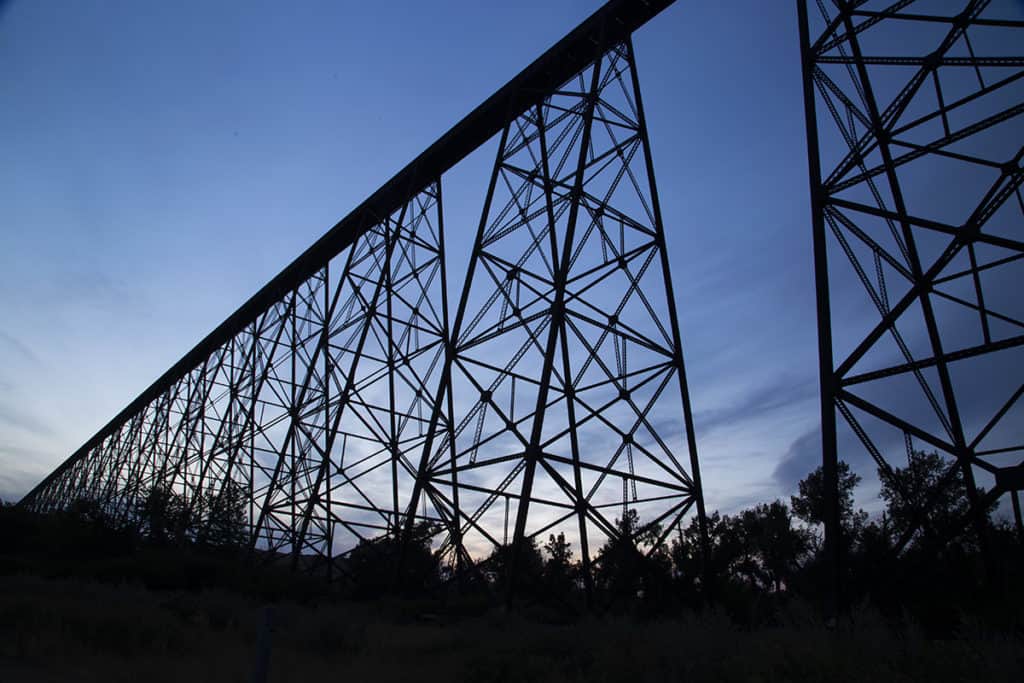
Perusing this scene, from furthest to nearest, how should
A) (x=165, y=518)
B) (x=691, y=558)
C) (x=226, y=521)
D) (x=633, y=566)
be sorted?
(x=165, y=518), (x=226, y=521), (x=691, y=558), (x=633, y=566)

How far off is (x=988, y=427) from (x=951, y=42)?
3.73 meters

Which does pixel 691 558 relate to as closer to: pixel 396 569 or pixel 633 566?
pixel 633 566

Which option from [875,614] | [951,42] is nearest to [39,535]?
[875,614]

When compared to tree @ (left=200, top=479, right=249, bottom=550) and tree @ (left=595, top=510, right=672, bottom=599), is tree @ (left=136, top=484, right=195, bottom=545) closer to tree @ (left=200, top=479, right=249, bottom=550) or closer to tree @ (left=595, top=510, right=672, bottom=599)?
tree @ (left=200, top=479, right=249, bottom=550)

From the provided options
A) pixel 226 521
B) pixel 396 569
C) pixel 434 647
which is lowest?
pixel 434 647

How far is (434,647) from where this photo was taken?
661 cm

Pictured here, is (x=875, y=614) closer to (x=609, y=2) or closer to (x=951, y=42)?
(x=951, y=42)

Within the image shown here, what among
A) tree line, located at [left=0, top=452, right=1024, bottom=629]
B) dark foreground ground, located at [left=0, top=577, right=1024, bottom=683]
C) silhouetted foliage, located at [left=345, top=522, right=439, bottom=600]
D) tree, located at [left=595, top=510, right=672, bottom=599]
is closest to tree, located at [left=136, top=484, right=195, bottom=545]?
tree line, located at [left=0, top=452, right=1024, bottom=629]

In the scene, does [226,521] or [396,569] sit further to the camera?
A: [226,521]

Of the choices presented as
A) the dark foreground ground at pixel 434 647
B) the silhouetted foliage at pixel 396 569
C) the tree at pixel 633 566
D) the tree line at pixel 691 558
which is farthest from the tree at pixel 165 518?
the tree at pixel 633 566

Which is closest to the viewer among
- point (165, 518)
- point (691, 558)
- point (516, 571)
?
point (516, 571)

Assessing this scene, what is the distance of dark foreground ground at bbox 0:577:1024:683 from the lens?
3625 mm

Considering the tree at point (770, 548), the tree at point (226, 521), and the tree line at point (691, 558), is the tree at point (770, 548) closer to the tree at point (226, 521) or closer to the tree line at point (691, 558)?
the tree line at point (691, 558)

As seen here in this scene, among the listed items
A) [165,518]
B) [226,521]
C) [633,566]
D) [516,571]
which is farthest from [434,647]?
[165,518]
